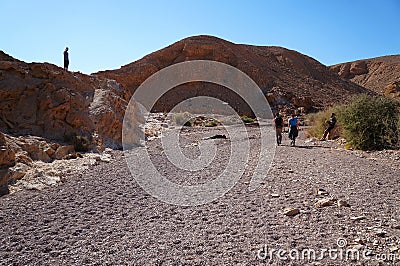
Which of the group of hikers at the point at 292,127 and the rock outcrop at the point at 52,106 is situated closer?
the rock outcrop at the point at 52,106

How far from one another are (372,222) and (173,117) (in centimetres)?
2198

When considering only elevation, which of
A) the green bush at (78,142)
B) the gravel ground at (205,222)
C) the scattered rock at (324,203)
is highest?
the green bush at (78,142)

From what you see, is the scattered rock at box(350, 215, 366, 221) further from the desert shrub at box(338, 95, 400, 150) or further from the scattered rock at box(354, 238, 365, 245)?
the desert shrub at box(338, 95, 400, 150)

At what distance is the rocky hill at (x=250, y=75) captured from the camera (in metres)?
38.9

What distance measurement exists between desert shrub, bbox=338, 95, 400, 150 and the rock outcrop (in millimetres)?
8894

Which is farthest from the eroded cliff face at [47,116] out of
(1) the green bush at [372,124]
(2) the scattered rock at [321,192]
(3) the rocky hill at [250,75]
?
(3) the rocky hill at [250,75]

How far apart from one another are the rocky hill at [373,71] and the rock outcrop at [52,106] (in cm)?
5878

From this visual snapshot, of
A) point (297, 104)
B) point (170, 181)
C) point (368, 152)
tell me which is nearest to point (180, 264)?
point (170, 181)

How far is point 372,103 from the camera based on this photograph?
11.5m

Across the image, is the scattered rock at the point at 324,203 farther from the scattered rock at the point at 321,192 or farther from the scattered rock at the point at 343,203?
the scattered rock at the point at 321,192

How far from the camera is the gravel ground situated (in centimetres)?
388

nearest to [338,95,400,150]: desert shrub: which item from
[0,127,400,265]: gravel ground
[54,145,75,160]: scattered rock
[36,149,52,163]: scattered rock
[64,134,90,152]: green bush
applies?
[0,127,400,265]: gravel ground

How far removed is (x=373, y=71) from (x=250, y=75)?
43.5 metres

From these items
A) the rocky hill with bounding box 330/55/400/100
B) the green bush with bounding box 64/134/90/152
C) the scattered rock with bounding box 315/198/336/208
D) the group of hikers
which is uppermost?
the rocky hill with bounding box 330/55/400/100
